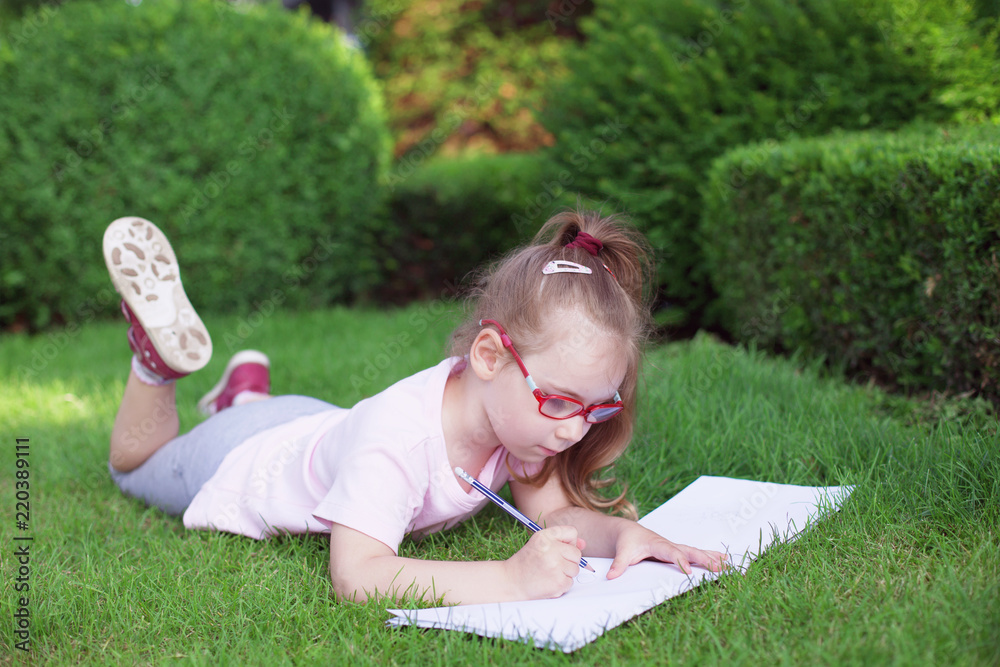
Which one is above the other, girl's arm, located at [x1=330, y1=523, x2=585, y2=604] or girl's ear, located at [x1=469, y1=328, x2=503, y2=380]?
Answer: girl's ear, located at [x1=469, y1=328, x2=503, y2=380]

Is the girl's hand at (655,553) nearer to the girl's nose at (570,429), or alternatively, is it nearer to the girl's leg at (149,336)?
the girl's nose at (570,429)

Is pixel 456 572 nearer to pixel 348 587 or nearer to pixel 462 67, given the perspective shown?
pixel 348 587

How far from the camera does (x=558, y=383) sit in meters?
1.69

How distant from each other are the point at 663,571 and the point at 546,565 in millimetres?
306

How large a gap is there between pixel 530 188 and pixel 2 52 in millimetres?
3214

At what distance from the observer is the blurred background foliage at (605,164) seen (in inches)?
123

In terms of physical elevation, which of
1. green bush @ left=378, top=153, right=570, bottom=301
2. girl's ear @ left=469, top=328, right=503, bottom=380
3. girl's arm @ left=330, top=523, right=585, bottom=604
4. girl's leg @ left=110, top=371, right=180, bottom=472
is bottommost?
green bush @ left=378, top=153, right=570, bottom=301

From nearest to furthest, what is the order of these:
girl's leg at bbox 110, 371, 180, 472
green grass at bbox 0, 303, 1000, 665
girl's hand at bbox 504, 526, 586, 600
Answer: green grass at bbox 0, 303, 1000, 665 → girl's hand at bbox 504, 526, 586, 600 → girl's leg at bbox 110, 371, 180, 472

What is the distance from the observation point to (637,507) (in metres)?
2.32

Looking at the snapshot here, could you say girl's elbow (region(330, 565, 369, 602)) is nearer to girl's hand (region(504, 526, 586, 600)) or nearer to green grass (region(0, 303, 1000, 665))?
green grass (region(0, 303, 1000, 665))

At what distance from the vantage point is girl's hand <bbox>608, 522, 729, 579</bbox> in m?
1.79

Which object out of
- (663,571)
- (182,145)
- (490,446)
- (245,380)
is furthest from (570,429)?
(182,145)

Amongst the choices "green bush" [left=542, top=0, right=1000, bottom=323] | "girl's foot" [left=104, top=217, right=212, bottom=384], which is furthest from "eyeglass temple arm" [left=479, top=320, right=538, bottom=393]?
"green bush" [left=542, top=0, right=1000, bottom=323]

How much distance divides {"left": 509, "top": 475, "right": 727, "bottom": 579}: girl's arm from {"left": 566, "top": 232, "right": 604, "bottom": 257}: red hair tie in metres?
0.63
